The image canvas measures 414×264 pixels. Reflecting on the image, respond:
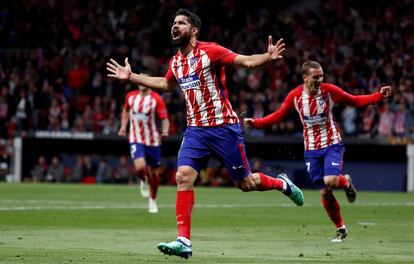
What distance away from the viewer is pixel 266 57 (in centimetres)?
1081

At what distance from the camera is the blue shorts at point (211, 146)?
38.7ft

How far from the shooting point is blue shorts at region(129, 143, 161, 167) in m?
22.3

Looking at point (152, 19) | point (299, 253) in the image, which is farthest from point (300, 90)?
point (152, 19)

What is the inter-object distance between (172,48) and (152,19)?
2.57m

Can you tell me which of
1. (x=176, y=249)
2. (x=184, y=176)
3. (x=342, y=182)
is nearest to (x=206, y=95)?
(x=184, y=176)

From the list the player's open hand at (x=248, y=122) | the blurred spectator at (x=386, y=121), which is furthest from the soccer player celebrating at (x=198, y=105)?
the blurred spectator at (x=386, y=121)

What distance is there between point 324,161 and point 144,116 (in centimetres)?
794

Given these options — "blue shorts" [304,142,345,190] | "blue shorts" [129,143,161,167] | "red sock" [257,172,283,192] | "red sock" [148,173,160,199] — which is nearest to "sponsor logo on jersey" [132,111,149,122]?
"blue shorts" [129,143,161,167]

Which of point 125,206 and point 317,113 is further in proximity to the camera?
point 125,206

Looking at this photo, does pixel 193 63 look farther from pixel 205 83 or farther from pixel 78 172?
pixel 78 172

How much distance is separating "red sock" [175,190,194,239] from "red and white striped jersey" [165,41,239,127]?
834 millimetres

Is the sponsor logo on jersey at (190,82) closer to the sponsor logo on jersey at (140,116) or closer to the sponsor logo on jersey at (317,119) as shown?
the sponsor logo on jersey at (317,119)

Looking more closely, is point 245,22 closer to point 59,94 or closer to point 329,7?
point 329,7

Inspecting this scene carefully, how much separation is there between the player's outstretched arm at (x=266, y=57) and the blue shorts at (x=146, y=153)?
11.2 metres
